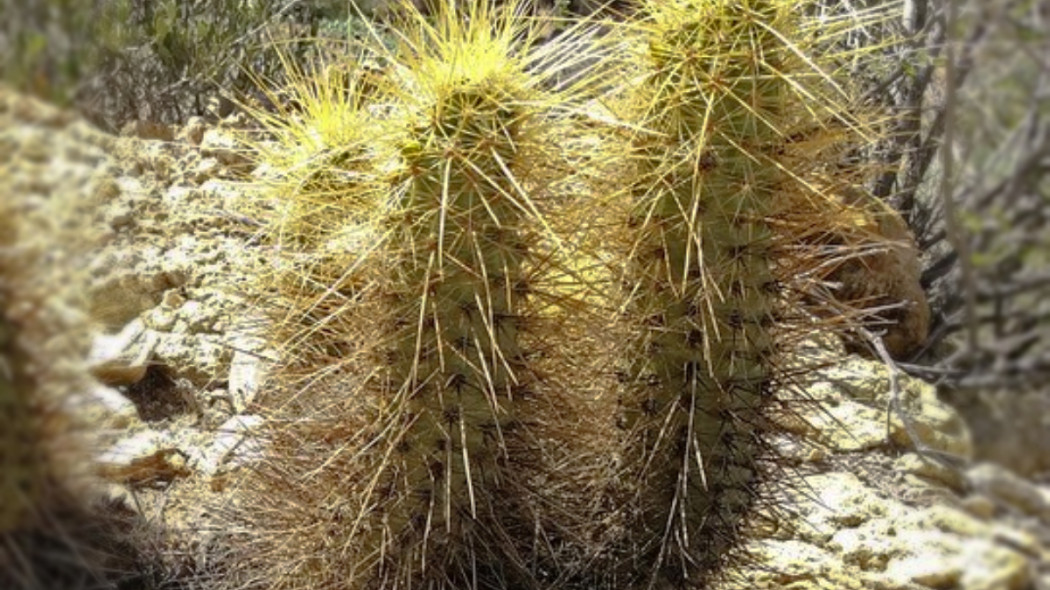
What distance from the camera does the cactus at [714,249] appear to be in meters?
1.61

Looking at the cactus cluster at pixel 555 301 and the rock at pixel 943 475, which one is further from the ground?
the cactus cluster at pixel 555 301

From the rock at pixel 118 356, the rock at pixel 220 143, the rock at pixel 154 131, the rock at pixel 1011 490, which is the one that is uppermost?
the rock at pixel 220 143

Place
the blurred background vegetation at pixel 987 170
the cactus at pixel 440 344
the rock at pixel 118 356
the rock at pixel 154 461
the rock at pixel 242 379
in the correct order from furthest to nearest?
the rock at pixel 242 379, the rock at pixel 154 461, the cactus at pixel 440 344, the rock at pixel 118 356, the blurred background vegetation at pixel 987 170

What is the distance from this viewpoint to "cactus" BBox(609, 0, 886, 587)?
1.61m

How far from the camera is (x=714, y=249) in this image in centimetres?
165

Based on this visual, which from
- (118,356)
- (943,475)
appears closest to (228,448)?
(118,356)

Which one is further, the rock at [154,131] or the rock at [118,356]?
the rock at [154,131]

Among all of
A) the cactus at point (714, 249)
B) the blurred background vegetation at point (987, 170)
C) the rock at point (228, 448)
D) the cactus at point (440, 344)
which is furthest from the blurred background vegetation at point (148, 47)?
the rock at point (228, 448)

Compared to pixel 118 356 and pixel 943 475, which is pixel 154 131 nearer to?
pixel 118 356

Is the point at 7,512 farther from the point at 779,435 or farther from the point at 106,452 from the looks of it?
the point at 779,435

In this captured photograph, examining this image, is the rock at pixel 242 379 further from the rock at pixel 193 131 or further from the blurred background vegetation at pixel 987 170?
the blurred background vegetation at pixel 987 170

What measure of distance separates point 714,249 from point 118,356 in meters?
0.76

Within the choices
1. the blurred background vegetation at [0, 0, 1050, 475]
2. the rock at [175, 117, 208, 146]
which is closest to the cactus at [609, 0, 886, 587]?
the blurred background vegetation at [0, 0, 1050, 475]

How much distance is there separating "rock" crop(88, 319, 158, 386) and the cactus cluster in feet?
0.79
